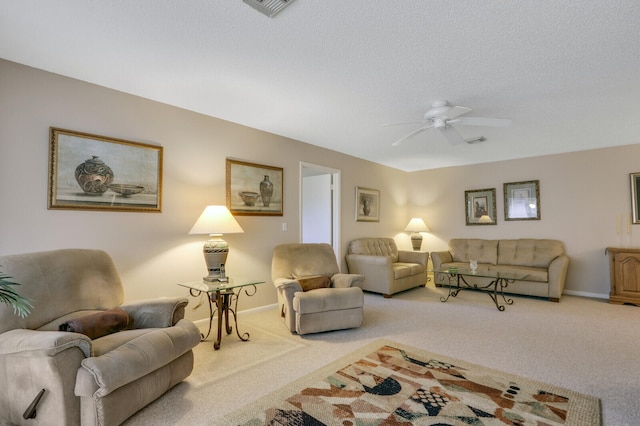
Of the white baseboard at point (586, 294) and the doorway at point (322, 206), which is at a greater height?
the doorway at point (322, 206)

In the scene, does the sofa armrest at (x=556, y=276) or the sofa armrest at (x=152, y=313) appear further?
the sofa armrest at (x=556, y=276)

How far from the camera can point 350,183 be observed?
5.61m

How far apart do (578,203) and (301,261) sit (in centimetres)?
470

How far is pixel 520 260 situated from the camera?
5.31 m

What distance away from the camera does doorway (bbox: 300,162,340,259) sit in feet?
17.7

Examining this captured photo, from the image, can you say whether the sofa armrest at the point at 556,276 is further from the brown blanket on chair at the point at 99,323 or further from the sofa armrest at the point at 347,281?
the brown blanket on chair at the point at 99,323

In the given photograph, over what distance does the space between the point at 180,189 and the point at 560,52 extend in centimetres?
360

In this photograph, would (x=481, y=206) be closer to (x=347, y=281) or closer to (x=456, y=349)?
(x=347, y=281)

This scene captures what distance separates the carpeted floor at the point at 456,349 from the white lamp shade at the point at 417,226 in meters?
2.34

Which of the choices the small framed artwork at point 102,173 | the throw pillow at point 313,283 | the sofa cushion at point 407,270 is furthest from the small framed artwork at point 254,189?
the sofa cushion at point 407,270

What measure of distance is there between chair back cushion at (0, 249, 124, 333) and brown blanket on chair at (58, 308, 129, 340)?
18cm

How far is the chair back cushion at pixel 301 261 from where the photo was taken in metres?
3.83

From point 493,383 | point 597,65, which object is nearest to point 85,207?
point 493,383

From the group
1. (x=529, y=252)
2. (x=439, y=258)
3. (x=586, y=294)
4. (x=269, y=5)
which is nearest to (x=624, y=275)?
(x=586, y=294)
